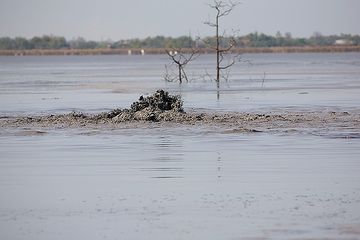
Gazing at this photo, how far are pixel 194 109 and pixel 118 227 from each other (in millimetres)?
20580

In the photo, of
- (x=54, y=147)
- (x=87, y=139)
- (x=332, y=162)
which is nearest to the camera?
(x=332, y=162)

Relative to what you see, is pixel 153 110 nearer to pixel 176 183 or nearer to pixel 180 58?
pixel 176 183

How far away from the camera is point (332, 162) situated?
1747 centimetres

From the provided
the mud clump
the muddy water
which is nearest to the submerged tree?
the mud clump

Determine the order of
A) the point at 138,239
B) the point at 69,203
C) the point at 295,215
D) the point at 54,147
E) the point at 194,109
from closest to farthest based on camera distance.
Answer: the point at 138,239 → the point at 295,215 → the point at 69,203 → the point at 54,147 → the point at 194,109

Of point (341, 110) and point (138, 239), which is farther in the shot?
point (341, 110)

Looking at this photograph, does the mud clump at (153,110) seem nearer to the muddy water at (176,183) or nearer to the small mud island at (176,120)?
the small mud island at (176,120)

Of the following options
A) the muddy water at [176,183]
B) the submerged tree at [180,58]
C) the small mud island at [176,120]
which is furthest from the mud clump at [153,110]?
the submerged tree at [180,58]

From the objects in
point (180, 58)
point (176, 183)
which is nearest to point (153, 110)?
point (176, 183)

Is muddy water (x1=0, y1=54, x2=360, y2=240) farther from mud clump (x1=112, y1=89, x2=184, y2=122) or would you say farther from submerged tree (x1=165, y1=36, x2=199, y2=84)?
submerged tree (x1=165, y1=36, x2=199, y2=84)

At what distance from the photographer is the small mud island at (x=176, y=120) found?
1003 inches

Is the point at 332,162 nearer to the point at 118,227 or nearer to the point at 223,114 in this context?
the point at 118,227

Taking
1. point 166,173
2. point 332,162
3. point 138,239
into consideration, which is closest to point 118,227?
point 138,239

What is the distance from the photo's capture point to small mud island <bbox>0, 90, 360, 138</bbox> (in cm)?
2548
